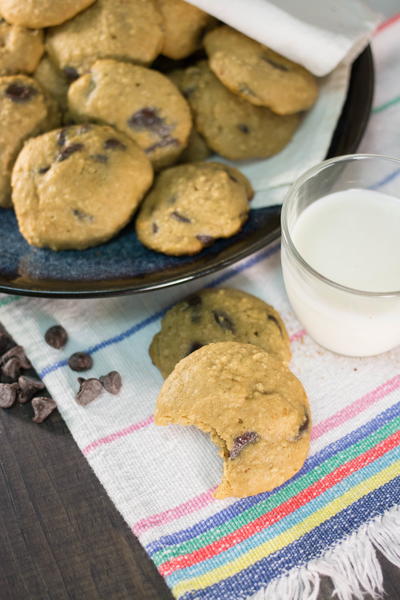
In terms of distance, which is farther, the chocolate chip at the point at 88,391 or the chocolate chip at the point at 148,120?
the chocolate chip at the point at 148,120

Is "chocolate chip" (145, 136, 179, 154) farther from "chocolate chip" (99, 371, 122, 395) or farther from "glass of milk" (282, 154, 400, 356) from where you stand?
"chocolate chip" (99, 371, 122, 395)

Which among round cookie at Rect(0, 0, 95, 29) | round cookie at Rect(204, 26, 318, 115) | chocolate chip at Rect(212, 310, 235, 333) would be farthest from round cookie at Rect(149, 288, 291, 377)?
round cookie at Rect(0, 0, 95, 29)

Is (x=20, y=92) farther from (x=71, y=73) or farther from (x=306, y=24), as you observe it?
(x=306, y=24)

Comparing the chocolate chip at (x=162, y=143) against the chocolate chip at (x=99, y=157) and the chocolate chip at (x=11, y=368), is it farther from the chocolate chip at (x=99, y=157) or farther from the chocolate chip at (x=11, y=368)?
the chocolate chip at (x=11, y=368)

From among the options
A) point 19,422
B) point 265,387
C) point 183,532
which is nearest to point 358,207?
point 265,387

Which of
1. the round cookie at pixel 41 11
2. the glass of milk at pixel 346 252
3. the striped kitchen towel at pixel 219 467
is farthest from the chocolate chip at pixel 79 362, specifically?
the round cookie at pixel 41 11

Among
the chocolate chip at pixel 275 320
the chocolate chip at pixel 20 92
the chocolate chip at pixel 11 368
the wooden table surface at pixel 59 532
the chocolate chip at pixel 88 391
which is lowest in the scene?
the wooden table surface at pixel 59 532
